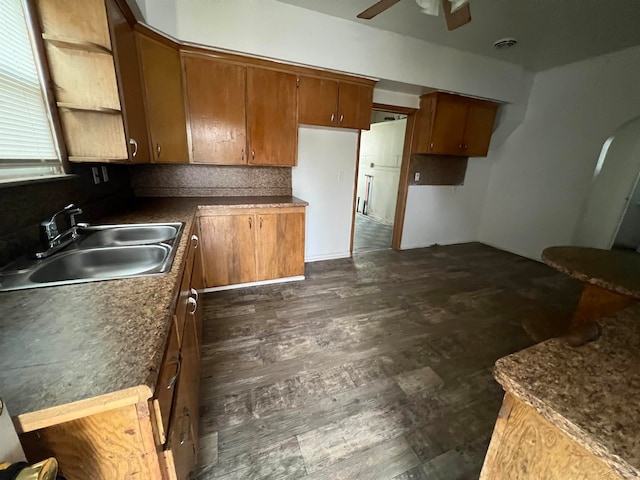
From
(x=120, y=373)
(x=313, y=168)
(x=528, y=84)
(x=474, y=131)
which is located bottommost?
(x=120, y=373)

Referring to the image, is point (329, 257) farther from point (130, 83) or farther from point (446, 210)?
point (130, 83)

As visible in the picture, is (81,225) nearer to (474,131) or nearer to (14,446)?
(14,446)

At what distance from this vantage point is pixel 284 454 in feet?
4.11

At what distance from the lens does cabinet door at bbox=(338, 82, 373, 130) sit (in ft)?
9.60

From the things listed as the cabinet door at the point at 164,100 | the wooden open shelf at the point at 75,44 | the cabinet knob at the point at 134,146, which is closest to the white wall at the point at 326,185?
the cabinet door at the point at 164,100

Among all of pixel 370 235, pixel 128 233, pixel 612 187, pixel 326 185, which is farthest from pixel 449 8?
pixel 370 235

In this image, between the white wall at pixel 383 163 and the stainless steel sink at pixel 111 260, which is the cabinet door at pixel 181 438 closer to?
the stainless steel sink at pixel 111 260

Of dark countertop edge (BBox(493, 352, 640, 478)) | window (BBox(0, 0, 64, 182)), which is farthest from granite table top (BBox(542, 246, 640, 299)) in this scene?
window (BBox(0, 0, 64, 182))

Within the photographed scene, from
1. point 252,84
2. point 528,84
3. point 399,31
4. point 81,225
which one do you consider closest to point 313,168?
point 252,84

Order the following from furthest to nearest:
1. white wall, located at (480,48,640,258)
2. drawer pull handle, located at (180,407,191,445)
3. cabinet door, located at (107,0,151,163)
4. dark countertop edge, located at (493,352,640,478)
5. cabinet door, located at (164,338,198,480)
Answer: white wall, located at (480,48,640,258)
cabinet door, located at (107,0,151,163)
drawer pull handle, located at (180,407,191,445)
cabinet door, located at (164,338,198,480)
dark countertop edge, located at (493,352,640,478)

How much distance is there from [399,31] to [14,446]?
3706 mm

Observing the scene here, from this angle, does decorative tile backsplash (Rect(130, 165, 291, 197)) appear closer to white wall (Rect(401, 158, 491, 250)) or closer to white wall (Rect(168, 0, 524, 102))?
white wall (Rect(168, 0, 524, 102))

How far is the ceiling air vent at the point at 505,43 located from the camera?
9.31 feet

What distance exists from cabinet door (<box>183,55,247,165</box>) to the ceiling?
0.85 m
